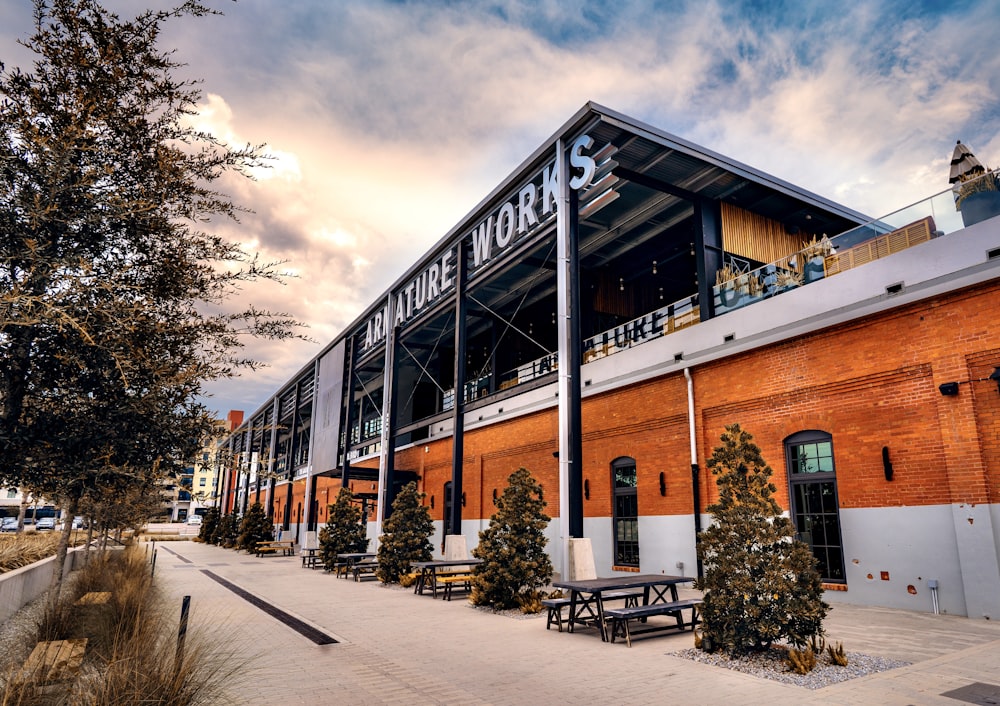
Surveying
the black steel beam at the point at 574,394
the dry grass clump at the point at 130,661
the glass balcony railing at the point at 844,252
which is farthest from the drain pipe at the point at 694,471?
the dry grass clump at the point at 130,661

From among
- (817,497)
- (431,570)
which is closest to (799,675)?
(817,497)

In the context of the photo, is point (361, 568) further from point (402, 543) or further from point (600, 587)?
point (600, 587)

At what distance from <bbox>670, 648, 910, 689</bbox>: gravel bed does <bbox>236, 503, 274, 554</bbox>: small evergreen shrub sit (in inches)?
1283

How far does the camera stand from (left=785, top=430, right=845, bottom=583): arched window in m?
11.7

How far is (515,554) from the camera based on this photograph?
12.5 metres

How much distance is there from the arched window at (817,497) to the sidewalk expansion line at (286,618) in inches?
345

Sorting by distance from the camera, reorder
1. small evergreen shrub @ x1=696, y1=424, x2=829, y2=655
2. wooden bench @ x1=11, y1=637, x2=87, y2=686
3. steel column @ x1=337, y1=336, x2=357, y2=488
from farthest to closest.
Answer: steel column @ x1=337, y1=336, x2=357, y2=488
small evergreen shrub @ x1=696, y1=424, x2=829, y2=655
wooden bench @ x1=11, y1=637, x2=87, y2=686

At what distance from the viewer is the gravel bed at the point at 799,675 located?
6516 mm

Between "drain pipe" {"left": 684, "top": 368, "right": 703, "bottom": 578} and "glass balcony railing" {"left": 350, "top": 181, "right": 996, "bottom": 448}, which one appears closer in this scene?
"glass balcony railing" {"left": 350, "top": 181, "right": 996, "bottom": 448}

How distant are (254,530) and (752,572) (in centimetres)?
3366

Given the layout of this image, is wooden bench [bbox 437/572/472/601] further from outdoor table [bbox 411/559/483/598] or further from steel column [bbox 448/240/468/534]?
steel column [bbox 448/240/468/534]

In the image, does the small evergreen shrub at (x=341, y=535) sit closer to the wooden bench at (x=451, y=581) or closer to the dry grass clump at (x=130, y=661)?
the wooden bench at (x=451, y=581)

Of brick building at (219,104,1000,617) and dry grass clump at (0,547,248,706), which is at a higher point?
brick building at (219,104,1000,617)

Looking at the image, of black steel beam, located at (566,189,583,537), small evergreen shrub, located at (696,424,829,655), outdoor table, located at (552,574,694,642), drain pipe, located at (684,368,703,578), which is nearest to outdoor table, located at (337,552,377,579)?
black steel beam, located at (566,189,583,537)
